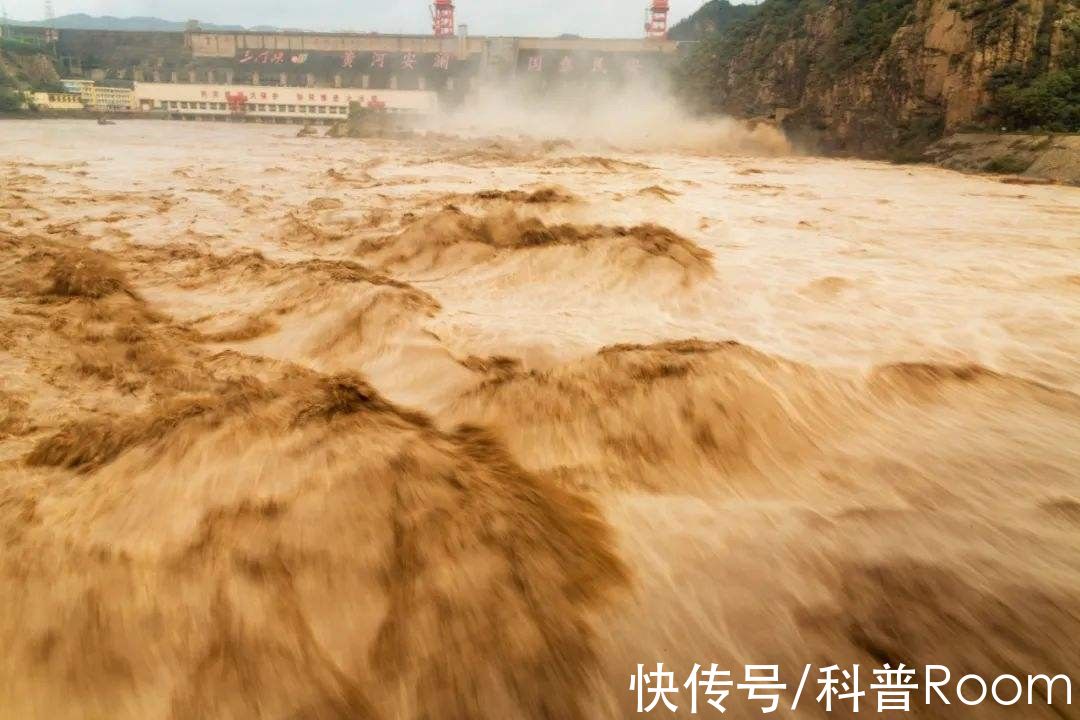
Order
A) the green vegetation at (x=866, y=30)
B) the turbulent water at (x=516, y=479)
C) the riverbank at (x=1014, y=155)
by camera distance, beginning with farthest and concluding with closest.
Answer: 1. the green vegetation at (x=866, y=30)
2. the riverbank at (x=1014, y=155)
3. the turbulent water at (x=516, y=479)

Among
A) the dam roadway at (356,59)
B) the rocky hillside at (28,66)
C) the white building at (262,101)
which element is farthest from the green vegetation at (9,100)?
the dam roadway at (356,59)

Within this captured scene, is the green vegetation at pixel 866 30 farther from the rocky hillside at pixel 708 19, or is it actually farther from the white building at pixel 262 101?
the white building at pixel 262 101

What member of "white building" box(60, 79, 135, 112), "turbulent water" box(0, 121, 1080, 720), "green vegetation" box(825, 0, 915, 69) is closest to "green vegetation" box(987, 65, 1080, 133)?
"green vegetation" box(825, 0, 915, 69)

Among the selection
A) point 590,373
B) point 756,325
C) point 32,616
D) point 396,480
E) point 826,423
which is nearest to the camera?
point 32,616

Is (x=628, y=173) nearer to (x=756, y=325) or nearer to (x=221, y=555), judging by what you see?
(x=756, y=325)

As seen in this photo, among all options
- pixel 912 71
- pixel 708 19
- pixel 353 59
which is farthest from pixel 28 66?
pixel 912 71

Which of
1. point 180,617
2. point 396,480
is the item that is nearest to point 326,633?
point 180,617
